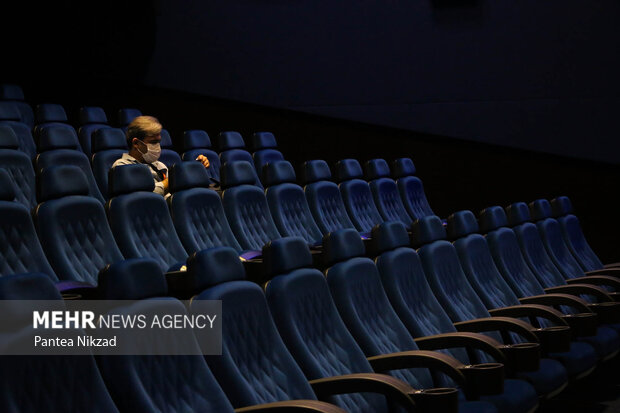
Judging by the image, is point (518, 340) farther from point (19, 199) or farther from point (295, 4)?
point (295, 4)

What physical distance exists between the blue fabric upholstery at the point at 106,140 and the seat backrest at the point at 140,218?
402 mm

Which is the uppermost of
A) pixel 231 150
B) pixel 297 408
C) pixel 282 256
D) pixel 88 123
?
pixel 88 123

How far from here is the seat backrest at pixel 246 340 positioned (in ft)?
1.62

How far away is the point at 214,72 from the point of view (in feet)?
5.98

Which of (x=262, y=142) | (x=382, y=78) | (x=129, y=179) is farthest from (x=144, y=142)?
(x=382, y=78)

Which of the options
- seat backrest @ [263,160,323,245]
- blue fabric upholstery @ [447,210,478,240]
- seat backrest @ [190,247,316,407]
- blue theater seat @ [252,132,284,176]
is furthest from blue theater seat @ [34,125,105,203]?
seat backrest @ [190,247,316,407]

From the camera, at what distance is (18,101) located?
1531 millimetres

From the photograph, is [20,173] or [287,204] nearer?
[20,173]

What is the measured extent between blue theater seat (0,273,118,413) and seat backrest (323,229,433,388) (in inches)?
11.3

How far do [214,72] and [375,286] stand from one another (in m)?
1.25

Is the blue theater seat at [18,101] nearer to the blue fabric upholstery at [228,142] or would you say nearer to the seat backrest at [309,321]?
the blue fabric upholstery at [228,142]

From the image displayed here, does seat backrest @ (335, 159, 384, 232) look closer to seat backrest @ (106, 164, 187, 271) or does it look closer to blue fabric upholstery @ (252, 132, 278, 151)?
blue fabric upholstery @ (252, 132, 278, 151)

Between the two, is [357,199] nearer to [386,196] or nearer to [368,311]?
[386,196]

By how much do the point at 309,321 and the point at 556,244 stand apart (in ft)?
2.25
